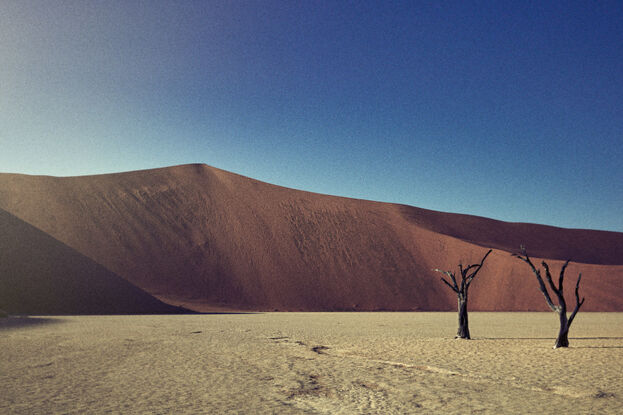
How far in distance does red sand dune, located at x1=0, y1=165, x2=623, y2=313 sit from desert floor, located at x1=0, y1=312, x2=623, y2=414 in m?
26.2

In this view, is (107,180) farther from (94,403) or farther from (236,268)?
(94,403)

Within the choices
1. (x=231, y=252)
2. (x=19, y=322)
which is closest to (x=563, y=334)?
(x=19, y=322)

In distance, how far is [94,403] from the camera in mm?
7504

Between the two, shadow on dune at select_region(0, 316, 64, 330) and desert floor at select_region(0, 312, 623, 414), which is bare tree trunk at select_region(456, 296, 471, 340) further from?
shadow on dune at select_region(0, 316, 64, 330)

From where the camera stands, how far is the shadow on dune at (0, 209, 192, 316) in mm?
36312

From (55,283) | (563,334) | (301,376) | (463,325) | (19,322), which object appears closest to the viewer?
(301,376)

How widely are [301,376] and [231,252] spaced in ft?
145

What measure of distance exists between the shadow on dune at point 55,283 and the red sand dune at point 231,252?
145 millimetres

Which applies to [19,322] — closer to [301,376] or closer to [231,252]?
[301,376]

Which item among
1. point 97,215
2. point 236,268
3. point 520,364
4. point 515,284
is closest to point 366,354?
point 520,364

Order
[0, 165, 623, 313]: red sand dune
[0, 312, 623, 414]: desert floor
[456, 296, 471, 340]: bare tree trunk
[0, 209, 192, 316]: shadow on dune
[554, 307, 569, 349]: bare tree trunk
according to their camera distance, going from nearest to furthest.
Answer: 1. [0, 312, 623, 414]: desert floor
2. [554, 307, 569, 349]: bare tree trunk
3. [456, 296, 471, 340]: bare tree trunk
4. [0, 209, 192, 316]: shadow on dune
5. [0, 165, 623, 313]: red sand dune

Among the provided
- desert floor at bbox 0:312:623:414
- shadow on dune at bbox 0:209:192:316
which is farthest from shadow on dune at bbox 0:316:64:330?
shadow on dune at bbox 0:209:192:316

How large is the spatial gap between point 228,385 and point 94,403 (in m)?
2.48

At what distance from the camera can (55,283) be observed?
125ft
